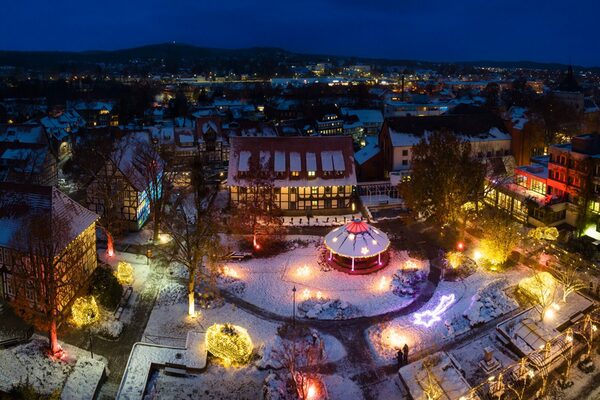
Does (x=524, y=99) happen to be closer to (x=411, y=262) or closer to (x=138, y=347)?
(x=411, y=262)

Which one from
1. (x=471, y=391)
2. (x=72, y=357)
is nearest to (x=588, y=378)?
(x=471, y=391)

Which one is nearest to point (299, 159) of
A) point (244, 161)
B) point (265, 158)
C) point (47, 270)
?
point (265, 158)

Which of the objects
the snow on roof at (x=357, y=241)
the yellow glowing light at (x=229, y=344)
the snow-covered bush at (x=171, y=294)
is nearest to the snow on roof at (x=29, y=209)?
the snow-covered bush at (x=171, y=294)

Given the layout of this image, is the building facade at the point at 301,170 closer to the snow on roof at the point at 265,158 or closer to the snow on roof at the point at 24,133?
the snow on roof at the point at 265,158

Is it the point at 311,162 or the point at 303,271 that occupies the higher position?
the point at 311,162

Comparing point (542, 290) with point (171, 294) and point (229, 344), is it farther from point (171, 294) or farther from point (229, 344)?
point (171, 294)

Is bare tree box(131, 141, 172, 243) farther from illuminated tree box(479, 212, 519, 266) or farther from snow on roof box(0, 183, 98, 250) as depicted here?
illuminated tree box(479, 212, 519, 266)
